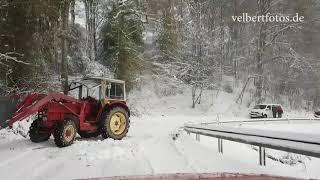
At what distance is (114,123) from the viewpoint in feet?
55.3

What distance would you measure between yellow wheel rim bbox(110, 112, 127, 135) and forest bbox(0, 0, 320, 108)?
16.0ft

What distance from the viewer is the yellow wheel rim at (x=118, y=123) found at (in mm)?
16703

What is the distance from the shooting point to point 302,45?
59.2m

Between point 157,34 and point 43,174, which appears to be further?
point 157,34

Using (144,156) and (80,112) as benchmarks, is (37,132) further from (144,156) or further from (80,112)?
(144,156)

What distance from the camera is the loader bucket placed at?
1272 centimetres

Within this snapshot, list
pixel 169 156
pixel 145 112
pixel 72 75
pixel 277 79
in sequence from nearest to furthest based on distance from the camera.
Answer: pixel 169 156 < pixel 72 75 < pixel 145 112 < pixel 277 79

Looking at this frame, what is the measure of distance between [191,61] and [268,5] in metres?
11.1

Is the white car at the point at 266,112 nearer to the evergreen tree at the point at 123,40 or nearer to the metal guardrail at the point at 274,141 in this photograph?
the evergreen tree at the point at 123,40

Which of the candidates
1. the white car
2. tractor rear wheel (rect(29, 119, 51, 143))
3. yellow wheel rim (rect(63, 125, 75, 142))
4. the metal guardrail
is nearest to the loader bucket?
yellow wheel rim (rect(63, 125, 75, 142))

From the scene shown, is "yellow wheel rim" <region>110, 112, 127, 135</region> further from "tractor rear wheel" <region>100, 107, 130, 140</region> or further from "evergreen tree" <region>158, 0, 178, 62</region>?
"evergreen tree" <region>158, 0, 178, 62</region>

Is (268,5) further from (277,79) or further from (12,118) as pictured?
(12,118)

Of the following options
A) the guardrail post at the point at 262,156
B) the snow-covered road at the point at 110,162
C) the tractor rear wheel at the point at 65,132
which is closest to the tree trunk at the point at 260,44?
the snow-covered road at the point at 110,162

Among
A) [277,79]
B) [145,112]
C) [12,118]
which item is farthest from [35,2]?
[277,79]
